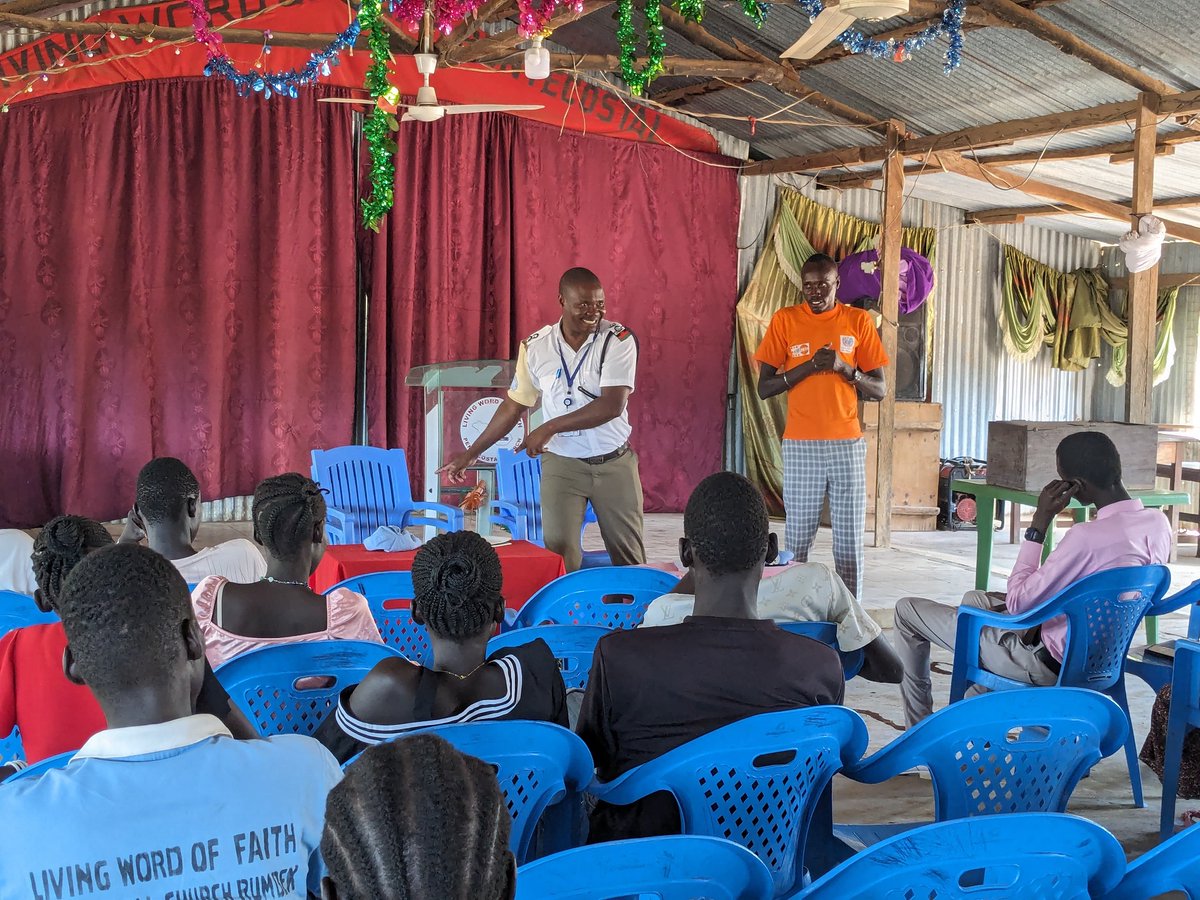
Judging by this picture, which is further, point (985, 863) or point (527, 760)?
point (527, 760)

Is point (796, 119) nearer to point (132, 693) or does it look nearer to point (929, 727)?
point (929, 727)

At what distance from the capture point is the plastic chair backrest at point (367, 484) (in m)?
6.28

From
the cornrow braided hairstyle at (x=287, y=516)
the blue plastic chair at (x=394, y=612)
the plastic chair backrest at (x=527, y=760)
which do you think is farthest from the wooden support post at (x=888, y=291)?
the plastic chair backrest at (x=527, y=760)

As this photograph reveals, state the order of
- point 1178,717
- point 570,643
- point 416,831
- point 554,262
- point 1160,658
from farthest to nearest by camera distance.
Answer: point 554,262, point 1160,658, point 1178,717, point 570,643, point 416,831

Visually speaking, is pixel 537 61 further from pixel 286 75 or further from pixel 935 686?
pixel 935 686

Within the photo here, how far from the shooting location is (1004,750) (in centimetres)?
222

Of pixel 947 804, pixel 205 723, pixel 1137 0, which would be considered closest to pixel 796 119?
pixel 1137 0

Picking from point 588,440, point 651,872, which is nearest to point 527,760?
point 651,872

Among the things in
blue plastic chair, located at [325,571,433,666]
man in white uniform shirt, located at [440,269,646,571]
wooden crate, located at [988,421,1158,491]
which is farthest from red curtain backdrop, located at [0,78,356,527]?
blue plastic chair, located at [325,571,433,666]

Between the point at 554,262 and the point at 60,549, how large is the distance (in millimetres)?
7377

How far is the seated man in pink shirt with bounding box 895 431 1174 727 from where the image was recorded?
3.58 m

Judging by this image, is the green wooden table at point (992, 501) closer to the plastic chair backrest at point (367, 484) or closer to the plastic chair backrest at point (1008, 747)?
the plastic chair backrest at point (367, 484)

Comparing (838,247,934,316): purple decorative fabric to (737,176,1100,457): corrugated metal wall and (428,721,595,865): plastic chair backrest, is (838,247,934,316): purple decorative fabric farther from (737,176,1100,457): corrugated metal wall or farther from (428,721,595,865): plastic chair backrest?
(428,721,595,865): plastic chair backrest

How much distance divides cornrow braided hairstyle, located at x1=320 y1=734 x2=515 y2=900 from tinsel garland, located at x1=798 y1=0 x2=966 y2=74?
5762mm
